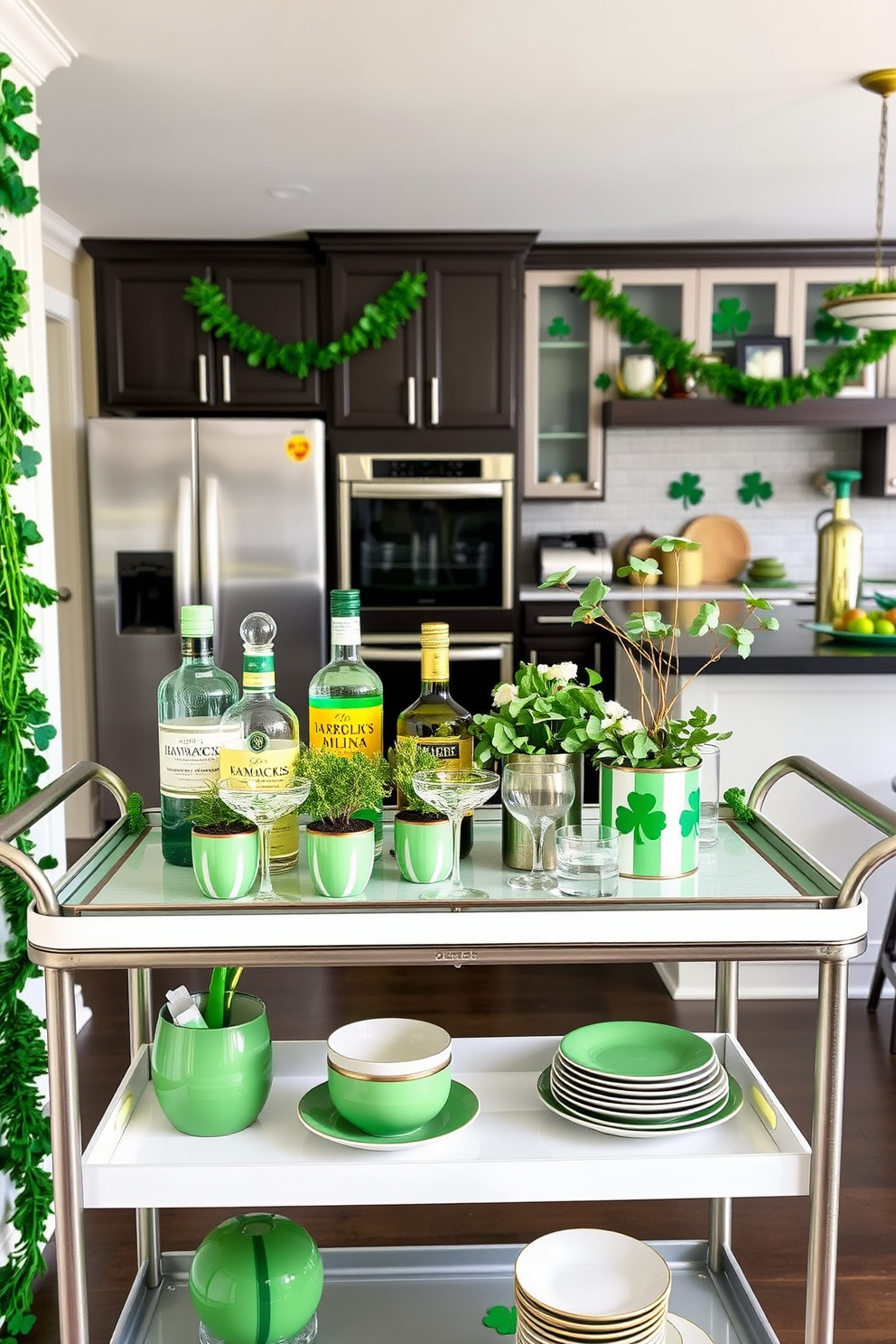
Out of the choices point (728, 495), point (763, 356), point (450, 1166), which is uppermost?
point (763, 356)

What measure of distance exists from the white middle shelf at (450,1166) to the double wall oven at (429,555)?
11.0 feet

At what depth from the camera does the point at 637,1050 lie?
5.51 ft

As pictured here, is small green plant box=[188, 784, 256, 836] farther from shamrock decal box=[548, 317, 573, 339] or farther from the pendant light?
shamrock decal box=[548, 317, 573, 339]

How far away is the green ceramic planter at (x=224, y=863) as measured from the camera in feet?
4.61

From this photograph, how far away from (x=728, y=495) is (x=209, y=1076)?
452 centimetres

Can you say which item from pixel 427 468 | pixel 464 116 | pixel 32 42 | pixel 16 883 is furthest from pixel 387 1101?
pixel 427 468

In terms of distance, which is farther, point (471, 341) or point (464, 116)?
point (471, 341)

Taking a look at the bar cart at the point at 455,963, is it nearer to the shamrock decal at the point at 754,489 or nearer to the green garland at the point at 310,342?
the green garland at the point at 310,342

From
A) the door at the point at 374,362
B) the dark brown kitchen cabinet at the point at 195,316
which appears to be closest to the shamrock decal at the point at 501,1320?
the door at the point at 374,362

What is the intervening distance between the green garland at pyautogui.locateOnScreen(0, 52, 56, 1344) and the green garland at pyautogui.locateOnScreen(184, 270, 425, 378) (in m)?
2.70

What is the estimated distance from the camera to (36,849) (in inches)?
94.5

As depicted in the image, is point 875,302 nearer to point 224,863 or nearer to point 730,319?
point 730,319

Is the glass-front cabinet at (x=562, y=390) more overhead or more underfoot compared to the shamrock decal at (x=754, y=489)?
more overhead

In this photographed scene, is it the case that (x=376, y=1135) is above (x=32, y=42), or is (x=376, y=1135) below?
below
